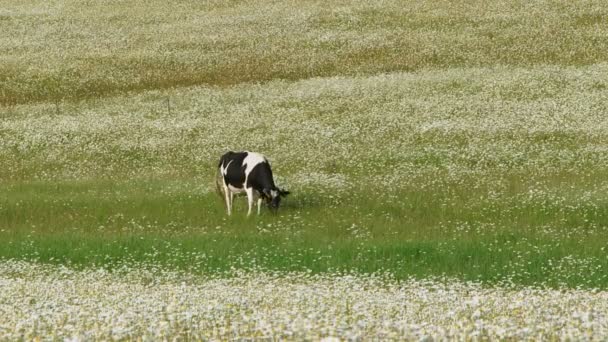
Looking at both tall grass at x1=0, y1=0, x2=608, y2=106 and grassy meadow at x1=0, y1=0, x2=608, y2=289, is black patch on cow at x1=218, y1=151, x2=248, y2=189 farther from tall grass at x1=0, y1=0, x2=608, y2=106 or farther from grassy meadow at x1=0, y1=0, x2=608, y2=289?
tall grass at x1=0, y1=0, x2=608, y2=106

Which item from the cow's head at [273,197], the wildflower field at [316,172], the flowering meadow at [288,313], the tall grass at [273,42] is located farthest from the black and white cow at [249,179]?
the tall grass at [273,42]

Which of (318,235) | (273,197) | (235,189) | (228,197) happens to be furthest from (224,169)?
(318,235)

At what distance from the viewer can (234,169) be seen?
27.3m

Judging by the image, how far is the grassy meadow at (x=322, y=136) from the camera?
20.6 meters

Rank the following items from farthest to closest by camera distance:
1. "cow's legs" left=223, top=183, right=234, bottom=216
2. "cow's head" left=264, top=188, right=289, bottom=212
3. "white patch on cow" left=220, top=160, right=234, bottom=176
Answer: "white patch on cow" left=220, top=160, right=234, bottom=176
"cow's legs" left=223, top=183, right=234, bottom=216
"cow's head" left=264, top=188, right=289, bottom=212

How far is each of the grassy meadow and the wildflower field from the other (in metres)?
0.14

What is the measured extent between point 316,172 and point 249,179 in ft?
15.8

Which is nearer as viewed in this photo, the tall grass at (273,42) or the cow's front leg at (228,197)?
the cow's front leg at (228,197)

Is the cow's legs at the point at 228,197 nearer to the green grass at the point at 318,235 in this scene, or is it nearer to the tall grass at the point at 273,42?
the green grass at the point at 318,235

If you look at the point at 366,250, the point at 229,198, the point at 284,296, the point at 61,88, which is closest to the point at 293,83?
the point at 61,88

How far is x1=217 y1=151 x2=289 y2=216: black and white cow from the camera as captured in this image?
85.7 feet

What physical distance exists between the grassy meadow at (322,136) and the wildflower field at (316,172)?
0.45ft

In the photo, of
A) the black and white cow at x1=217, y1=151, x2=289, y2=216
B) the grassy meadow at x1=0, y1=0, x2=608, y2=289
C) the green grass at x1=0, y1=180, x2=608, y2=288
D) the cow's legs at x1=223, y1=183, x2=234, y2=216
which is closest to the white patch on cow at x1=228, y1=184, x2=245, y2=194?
the black and white cow at x1=217, y1=151, x2=289, y2=216

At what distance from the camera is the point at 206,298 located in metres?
12.4
